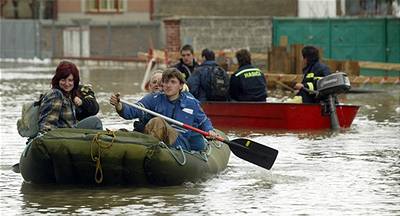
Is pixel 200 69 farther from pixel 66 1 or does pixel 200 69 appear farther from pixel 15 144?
pixel 66 1

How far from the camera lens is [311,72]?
20484mm

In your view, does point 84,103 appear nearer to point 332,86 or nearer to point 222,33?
point 332,86

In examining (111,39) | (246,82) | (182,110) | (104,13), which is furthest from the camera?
(104,13)

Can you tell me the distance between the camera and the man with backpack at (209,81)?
20.2m

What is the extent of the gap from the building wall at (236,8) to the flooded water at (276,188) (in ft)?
131

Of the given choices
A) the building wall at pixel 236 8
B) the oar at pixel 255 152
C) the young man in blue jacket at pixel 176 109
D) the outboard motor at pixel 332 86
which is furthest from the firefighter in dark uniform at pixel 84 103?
Result: the building wall at pixel 236 8

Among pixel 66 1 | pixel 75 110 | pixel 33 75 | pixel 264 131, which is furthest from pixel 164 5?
pixel 75 110

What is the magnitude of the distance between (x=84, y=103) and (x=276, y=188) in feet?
7.31

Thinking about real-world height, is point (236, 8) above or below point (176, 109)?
above

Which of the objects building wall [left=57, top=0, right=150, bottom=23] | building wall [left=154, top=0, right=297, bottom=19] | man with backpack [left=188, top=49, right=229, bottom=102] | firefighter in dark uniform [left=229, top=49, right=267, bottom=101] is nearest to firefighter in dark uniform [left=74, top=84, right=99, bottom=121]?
man with backpack [left=188, top=49, right=229, bottom=102]

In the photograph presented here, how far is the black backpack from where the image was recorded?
2027 cm

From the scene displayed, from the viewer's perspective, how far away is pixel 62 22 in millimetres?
60969

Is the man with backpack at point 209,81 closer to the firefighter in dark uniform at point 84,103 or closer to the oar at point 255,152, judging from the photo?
the oar at point 255,152

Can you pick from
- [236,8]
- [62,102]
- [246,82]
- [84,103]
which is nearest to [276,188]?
[84,103]
